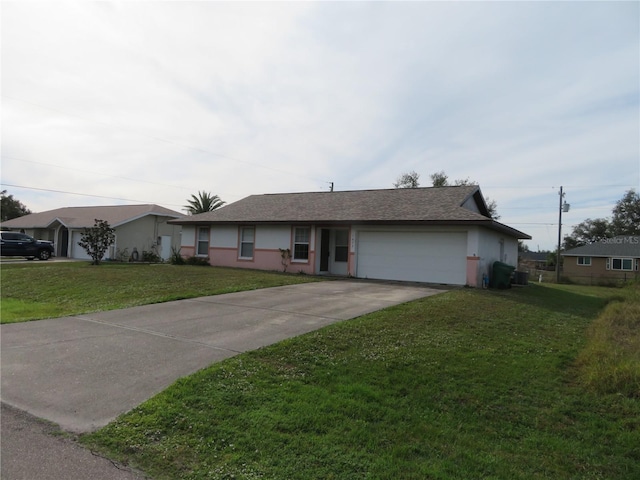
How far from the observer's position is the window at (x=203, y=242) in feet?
74.1

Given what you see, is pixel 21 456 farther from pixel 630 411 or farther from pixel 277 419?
pixel 630 411

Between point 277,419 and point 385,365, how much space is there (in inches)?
74.6

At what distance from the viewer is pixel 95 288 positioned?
1280cm

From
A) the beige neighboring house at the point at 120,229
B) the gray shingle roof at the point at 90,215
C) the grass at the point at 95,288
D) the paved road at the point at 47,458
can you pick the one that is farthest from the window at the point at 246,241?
the paved road at the point at 47,458

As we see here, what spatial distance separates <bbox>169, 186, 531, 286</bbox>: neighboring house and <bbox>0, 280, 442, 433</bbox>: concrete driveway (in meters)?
5.78

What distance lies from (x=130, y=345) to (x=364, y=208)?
551 inches

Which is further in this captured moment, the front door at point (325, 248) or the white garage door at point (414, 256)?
the front door at point (325, 248)

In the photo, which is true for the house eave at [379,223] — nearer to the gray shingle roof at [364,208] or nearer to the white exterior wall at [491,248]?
the gray shingle roof at [364,208]

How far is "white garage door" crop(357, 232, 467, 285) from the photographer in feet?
52.1

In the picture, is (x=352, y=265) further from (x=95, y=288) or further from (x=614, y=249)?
(x=614, y=249)

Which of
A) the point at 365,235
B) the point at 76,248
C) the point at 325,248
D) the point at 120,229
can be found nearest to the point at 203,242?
the point at 325,248

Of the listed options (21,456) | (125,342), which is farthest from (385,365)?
(125,342)

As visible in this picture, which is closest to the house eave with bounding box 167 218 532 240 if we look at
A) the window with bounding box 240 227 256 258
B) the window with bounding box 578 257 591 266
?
the window with bounding box 240 227 256 258

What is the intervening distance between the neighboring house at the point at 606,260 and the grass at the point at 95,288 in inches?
1452
